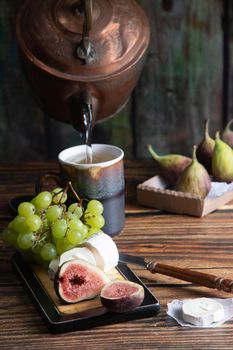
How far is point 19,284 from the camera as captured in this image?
1278 millimetres

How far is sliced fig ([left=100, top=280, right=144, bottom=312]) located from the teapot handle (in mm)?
473

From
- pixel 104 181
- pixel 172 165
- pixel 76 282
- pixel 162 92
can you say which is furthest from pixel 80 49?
pixel 162 92

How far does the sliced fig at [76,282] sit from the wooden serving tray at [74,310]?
1cm

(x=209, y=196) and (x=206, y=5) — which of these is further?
(x=206, y=5)

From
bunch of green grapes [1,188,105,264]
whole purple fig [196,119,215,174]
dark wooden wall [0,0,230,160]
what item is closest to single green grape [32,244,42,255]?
bunch of green grapes [1,188,105,264]

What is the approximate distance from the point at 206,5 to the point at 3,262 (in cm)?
103

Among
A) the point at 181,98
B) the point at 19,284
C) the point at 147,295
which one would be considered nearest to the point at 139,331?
the point at 147,295

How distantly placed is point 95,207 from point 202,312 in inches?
11.6

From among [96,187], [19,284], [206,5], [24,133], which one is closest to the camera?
[19,284]

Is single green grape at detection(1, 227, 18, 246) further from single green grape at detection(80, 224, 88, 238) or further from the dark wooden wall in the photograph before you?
the dark wooden wall

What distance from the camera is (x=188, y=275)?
4.05 feet

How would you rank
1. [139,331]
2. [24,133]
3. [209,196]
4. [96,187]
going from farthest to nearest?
[24,133]
[209,196]
[96,187]
[139,331]

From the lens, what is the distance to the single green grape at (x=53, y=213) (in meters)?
1.29

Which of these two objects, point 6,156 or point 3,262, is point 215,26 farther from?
point 3,262
